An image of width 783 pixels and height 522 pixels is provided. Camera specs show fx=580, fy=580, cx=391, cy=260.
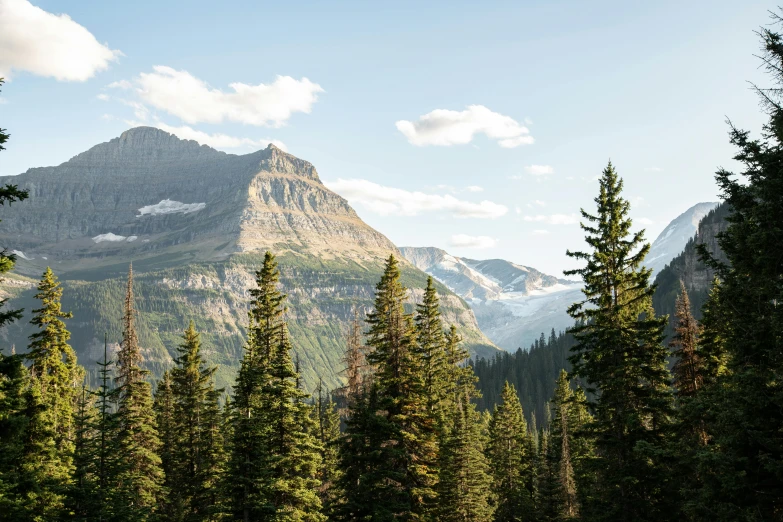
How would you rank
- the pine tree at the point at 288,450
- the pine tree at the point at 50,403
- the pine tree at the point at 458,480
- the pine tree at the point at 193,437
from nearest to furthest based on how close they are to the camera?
the pine tree at the point at 50,403
the pine tree at the point at 288,450
the pine tree at the point at 458,480
the pine tree at the point at 193,437

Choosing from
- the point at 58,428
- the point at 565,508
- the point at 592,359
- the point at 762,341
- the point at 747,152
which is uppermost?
the point at 747,152

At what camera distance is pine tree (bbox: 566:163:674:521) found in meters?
24.9

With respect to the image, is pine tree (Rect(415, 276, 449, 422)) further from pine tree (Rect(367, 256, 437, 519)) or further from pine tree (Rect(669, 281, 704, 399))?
pine tree (Rect(669, 281, 704, 399))

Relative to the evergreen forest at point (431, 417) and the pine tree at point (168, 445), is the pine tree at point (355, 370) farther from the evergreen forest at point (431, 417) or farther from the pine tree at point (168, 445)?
the pine tree at point (168, 445)

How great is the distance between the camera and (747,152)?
717 inches

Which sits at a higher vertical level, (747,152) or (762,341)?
(747,152)

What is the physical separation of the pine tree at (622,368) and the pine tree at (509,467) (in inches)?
1451

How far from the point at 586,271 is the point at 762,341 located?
437 inches

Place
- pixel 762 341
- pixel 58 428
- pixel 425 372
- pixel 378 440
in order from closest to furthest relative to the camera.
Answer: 1. pixel 762 341
2. pixel 378 440
3. pixel 58 428
4. pixel 425 372

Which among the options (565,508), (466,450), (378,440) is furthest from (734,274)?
(565,508)

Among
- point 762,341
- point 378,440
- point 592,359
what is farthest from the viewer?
point 378,440

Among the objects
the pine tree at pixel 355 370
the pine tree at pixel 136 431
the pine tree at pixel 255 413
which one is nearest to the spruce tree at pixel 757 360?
the pine tree at pixel 255 413

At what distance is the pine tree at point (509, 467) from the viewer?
61.5 meters

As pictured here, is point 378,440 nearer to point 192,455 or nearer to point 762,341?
point 762,341
